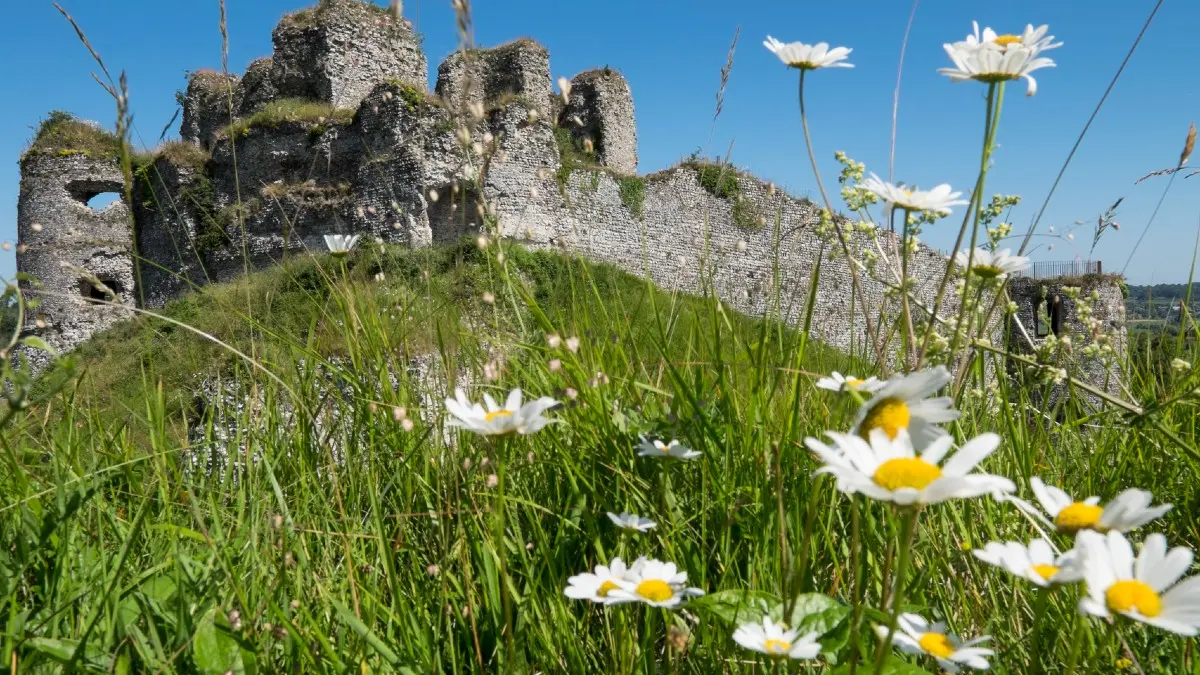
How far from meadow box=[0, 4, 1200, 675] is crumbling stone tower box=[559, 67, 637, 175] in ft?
51.1

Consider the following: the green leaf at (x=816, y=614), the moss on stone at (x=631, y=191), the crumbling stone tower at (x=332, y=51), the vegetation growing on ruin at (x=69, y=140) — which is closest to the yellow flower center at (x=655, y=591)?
the green leaf at (x=816, y=614)

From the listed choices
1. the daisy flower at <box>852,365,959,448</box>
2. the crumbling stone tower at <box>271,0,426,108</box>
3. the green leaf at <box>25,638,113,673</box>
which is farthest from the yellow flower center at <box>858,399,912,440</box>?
the crumbling stone tower at <box>271,0,426,108</box>

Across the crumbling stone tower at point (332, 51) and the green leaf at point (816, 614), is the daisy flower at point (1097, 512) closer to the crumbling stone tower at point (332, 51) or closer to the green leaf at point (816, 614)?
the green leaf at point (816, 614)

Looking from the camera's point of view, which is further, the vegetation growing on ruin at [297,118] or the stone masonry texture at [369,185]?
the vegetation growing on ruin at [297,118]

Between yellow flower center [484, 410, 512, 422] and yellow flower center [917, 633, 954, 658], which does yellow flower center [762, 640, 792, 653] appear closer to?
yellow flower center [917, 633, 954, 658]

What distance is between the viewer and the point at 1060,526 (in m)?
0.56

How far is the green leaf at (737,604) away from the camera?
720mm

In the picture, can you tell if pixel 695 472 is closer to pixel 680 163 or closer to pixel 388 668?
pixel 388 668

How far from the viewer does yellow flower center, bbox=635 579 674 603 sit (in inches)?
27.7

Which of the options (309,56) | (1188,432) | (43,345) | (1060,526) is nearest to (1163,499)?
(1188,432)

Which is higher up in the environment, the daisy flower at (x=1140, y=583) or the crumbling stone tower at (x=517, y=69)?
the crumbling stone tower at (x=517, y=69)

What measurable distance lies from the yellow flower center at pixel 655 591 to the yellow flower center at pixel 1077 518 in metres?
0.32

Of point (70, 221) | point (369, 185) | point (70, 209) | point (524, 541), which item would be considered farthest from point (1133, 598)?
point (70, 209)

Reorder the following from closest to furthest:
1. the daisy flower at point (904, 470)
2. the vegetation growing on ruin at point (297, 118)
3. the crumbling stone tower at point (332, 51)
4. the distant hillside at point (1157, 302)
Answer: the daisy flower at point (904, 470), the distant hillside at point (1157, 302), the vegetation growing on ruin at point (297, 118), the crumbling stone tower at point (332, 51)
